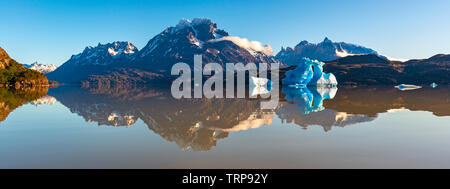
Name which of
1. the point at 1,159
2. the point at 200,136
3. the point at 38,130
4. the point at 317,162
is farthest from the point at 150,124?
the point at 317,162

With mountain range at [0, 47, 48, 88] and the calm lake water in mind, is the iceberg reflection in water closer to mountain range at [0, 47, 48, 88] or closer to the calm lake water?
the calm lake water

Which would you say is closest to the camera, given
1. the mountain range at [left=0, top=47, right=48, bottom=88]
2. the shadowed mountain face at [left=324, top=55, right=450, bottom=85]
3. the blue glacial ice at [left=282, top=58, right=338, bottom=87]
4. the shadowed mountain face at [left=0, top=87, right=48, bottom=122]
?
the shadowed mountain face at [left=0, top=87, right=48, bottom=122]

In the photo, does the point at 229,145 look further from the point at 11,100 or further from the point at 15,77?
the point at 15,77

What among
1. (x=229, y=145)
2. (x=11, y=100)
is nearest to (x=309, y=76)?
(x=11, y=100)

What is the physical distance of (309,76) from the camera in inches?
4478

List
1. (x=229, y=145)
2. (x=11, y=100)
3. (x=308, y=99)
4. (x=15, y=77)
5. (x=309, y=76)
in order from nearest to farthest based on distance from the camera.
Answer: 1. (x=229, y=145)
2. (x=11, y=100)
3. (x=308, y=99)
4. (x=309, y=76)
5. (x=15, y=77)

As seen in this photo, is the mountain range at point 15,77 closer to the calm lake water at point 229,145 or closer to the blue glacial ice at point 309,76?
the blue glacial ice at point 309,76

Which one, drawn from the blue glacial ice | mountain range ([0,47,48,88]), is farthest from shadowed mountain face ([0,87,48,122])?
mountain range ([0,47,48,88])

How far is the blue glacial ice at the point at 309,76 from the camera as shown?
11088 cm

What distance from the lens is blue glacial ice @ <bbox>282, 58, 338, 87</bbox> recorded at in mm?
110875

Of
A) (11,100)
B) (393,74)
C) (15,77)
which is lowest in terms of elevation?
(11,100)

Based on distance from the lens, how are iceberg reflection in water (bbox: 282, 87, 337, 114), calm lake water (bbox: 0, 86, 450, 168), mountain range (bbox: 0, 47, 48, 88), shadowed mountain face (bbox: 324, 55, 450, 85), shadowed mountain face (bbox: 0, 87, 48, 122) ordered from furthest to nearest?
shadowed mountain face (bbox: 324, 55, 450, 85) → mountain range (bbox: 0, 47, 48, 88) → iceberg reflection in water (bbox: 282, 87, 337, 114) → shadowed mountain face (bbox: 0, 87, 48, 122) → calm lake water (bbox: 0, 86, 450, 168)
